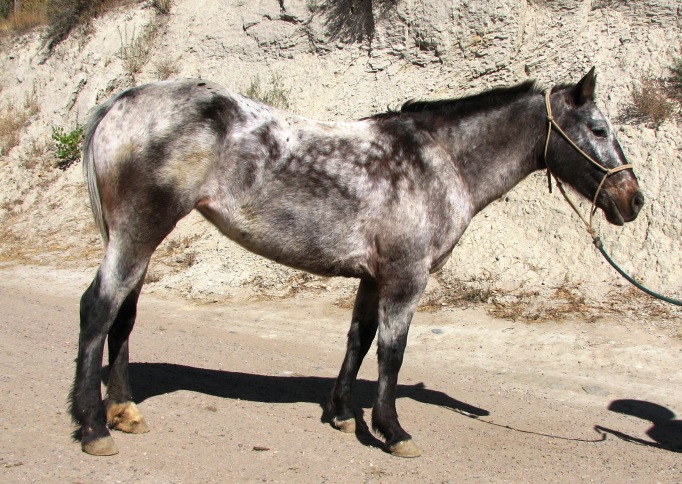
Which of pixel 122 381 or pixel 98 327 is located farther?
pixel 122 381

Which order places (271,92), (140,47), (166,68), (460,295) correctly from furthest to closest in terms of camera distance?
(140,47) < (166,68) < (271,92) < (460,295)

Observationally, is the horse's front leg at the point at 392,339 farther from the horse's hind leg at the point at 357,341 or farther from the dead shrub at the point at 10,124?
the dead shrub at the point at 10,124

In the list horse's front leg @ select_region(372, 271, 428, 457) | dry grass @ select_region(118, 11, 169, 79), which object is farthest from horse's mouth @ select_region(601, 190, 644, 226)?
dry grass @ select_region(118, 11, 169, 79)

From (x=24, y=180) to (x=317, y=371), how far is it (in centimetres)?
1085

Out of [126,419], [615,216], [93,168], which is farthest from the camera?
[615,216]

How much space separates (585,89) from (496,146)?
73 centimetres

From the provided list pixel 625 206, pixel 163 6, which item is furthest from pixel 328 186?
pixel 163 6

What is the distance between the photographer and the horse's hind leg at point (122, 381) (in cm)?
450

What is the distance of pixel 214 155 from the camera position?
4289 millimetres

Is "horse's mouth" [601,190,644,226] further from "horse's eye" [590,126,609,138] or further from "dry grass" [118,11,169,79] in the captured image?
"dry grass" [118,11,169,79]

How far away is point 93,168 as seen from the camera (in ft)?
14.0

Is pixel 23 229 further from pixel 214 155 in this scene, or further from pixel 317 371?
pixel 214 155

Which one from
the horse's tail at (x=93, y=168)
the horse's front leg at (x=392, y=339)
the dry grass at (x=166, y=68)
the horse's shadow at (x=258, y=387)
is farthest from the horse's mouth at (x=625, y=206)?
the dry grass at (x=166, y=68)

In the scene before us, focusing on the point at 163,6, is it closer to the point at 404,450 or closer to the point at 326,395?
the point at 326,395
